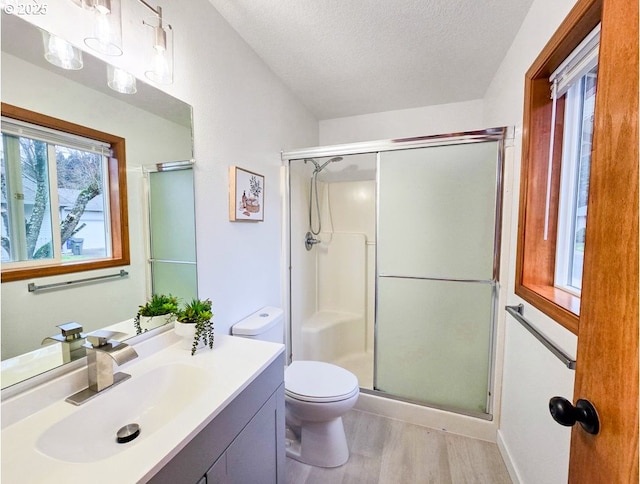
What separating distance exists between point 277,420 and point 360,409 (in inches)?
44.7

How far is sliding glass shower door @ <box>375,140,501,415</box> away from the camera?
175 cm

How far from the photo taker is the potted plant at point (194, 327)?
1142 millimetres

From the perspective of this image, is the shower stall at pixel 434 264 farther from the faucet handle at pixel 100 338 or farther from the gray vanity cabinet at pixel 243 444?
the faucet handle at pixel 100 338

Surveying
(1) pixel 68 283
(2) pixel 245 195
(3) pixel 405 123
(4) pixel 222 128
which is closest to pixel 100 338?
(1) pixel 68 283

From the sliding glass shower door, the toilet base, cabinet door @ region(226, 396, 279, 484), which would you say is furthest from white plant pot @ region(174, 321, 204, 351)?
the sliding glass shower door

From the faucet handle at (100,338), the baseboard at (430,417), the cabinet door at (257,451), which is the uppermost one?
the faucet handle at (100,338)

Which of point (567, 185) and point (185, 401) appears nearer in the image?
point (185, 401)

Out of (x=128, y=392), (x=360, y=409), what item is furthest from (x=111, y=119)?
(x=360, y=409)

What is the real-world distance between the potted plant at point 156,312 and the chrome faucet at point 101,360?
0.20 meters

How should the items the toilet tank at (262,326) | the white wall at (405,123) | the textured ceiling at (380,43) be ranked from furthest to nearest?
1. the white wall at (405,123)
2. the toilet tank at (262,326)
3. the textured ceiling at (380,43)

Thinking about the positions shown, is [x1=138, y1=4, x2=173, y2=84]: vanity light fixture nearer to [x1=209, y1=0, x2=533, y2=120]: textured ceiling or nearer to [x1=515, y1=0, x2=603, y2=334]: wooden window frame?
[x1=209, y1=0, x2=533, y2=120]: textured ceiling

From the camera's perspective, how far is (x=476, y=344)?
1811mm

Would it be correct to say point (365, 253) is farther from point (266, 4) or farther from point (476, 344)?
point (266, 4)

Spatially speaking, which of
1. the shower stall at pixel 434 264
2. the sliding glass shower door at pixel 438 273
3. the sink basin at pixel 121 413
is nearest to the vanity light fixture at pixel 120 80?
the sink basin at pixel 121 413
